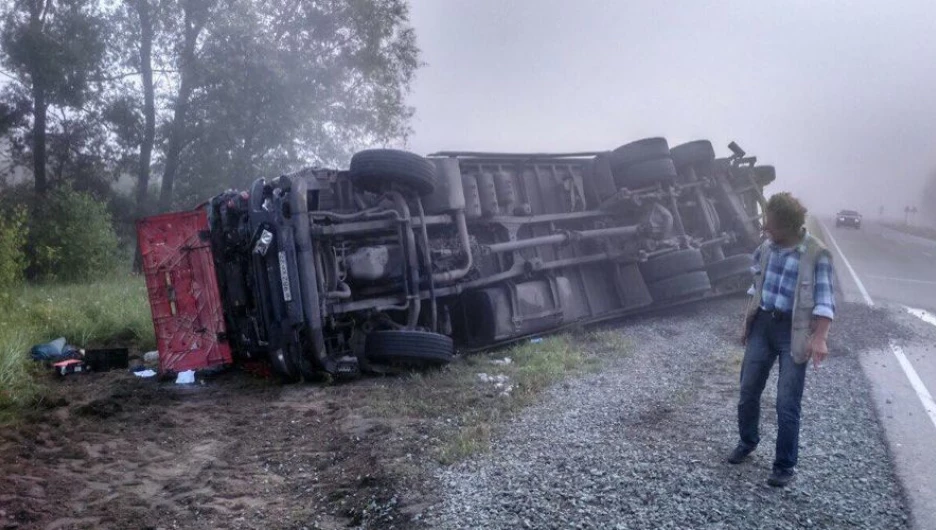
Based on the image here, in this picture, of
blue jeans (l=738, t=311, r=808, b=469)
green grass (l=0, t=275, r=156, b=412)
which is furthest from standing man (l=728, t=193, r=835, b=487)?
green grass (l=0, t=275, r=156, b=412)

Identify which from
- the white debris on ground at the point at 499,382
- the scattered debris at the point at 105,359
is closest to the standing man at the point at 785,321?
the white debris on ground at the point at 499,382

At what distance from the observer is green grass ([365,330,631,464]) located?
16.3 ft

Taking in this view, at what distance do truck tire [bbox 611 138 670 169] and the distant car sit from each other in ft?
123

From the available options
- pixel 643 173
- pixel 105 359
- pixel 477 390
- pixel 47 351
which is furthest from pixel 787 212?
pixel 47 351

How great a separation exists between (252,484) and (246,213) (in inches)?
146

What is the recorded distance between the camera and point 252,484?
441cm

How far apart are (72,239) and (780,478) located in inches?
690

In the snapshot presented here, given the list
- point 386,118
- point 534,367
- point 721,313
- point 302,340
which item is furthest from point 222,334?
point 386,118

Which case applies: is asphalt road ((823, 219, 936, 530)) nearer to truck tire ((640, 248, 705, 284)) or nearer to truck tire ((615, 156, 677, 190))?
truck tire ((640, 248, 705, 284))

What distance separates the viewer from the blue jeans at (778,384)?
13.3ft

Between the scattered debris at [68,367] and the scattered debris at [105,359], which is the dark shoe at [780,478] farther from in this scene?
the scattered debris at [68,367]

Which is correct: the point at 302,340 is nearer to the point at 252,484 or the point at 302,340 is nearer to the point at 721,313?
the point at 252,484

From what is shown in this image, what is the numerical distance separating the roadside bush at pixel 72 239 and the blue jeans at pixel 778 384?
16377mm

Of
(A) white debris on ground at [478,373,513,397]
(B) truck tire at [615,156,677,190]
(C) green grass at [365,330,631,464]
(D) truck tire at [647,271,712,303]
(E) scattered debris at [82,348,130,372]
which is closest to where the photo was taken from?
(C) green grass at [365,330,631,464]
